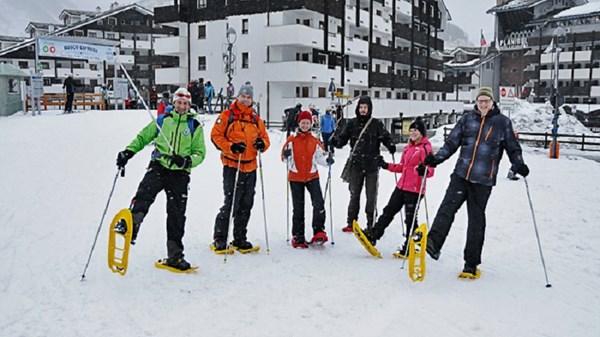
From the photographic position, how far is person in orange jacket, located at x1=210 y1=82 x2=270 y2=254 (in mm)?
6152

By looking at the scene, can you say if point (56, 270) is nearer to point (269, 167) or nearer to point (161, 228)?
point (161, 228)

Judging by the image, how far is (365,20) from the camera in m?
44.5

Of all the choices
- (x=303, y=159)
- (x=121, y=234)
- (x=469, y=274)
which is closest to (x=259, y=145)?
(x=303, y=159)

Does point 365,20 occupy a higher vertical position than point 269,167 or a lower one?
higher

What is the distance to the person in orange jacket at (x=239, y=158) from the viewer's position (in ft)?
20.2

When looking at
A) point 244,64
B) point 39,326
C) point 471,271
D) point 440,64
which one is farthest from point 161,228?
point 440,64

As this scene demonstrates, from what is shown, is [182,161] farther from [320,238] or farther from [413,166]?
[413,166]

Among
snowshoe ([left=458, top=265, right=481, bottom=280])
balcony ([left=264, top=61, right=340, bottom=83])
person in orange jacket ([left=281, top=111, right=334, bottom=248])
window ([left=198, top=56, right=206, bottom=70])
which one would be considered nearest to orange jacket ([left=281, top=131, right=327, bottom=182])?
person in orange jacket ([left=281, top=111, right=334, bottom=248])

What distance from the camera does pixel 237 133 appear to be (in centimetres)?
618

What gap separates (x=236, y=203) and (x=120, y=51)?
5978cm

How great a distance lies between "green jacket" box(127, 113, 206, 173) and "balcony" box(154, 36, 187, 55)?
3746 cm

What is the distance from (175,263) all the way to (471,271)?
3.19m

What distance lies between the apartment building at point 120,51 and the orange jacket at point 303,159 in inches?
2075

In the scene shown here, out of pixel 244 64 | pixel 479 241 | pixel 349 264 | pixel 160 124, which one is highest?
pixel 244 64
